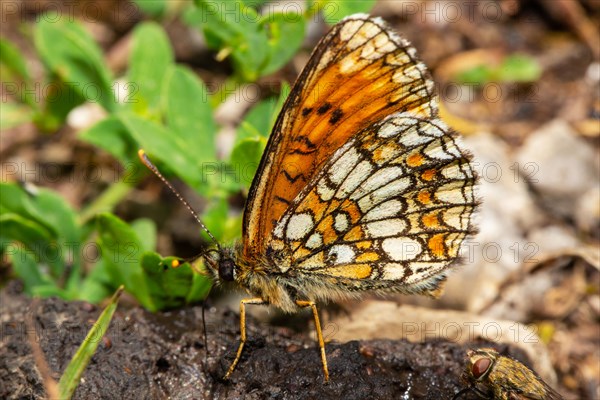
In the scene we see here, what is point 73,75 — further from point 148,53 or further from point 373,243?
point 373,243

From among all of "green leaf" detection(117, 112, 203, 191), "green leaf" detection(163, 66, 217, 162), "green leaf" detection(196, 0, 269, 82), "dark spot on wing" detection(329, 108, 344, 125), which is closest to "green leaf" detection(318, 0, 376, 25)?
"green leaf" detection(196, 0, 269, 82)

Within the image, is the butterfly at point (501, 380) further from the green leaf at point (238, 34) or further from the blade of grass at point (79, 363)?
the green leaf at point (238, 34)

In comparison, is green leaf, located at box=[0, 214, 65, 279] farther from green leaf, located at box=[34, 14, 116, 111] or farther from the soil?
green leaf, located at box=[34, 14, 116, 111]

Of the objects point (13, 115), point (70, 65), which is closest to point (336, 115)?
point (70, 65)

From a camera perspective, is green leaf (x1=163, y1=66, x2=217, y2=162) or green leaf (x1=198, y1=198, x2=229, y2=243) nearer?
green leaf (x1=198, y1=198, x2=229, y2=243)

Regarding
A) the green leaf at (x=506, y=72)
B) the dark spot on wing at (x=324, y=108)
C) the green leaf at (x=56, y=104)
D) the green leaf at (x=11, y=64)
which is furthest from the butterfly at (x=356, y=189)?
the green leaf at (x=506, y=72)

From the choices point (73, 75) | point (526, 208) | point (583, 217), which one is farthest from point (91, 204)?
point (583, 217)
